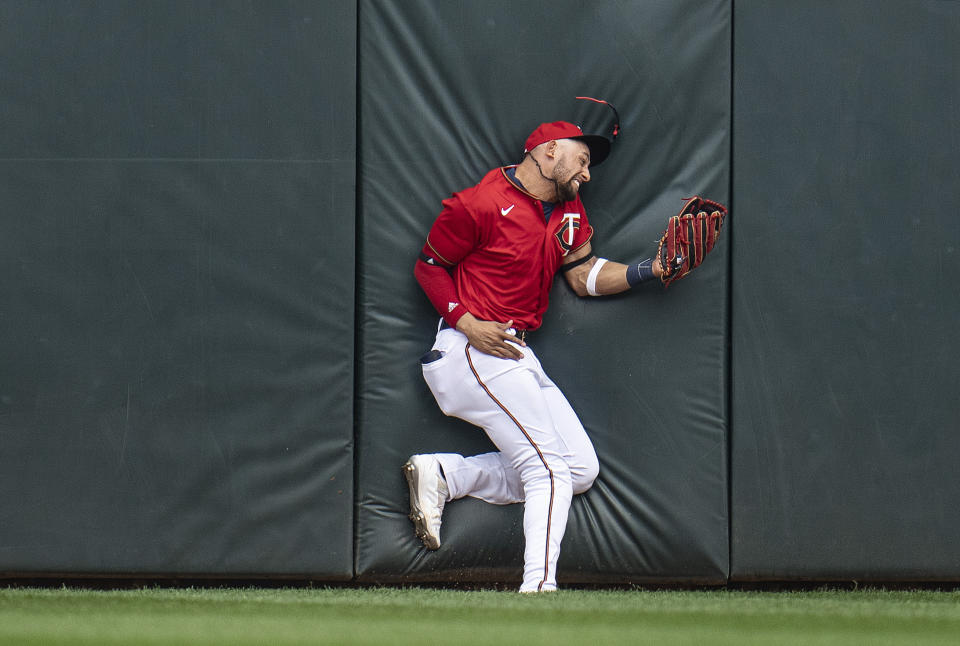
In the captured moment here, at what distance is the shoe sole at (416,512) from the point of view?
391 centimetres

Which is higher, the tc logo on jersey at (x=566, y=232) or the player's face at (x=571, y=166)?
the player's face at (x=571, y=166)

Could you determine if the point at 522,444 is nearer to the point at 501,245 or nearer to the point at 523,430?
the point at 523,430

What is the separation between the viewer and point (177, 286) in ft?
13.1

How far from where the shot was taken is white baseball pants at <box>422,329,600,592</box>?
377cm

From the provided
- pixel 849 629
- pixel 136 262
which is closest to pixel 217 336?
pixel 136 262

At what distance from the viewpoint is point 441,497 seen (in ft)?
12.9

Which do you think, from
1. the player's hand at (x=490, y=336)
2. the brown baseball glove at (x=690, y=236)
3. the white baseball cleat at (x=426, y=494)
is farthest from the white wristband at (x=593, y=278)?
the white baseball cleat at (x=426, y=494)

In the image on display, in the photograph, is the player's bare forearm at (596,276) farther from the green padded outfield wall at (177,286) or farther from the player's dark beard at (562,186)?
the green padded outfield wall at (177,286)

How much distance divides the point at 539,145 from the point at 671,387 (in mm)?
1235

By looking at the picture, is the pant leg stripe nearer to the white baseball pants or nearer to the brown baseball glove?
the white baseball pants

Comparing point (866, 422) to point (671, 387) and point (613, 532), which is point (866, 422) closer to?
point (671, 387)

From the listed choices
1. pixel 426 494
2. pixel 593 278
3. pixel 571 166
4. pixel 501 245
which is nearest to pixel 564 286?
pixel 593 278

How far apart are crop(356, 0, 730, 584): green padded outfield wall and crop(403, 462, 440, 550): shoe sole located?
0.07 metres

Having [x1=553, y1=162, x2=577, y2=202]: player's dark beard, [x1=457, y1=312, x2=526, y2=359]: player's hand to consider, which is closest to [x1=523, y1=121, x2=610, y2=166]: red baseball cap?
[x1=553, y1=162, x2=577, y2=202]: player's dark beard
